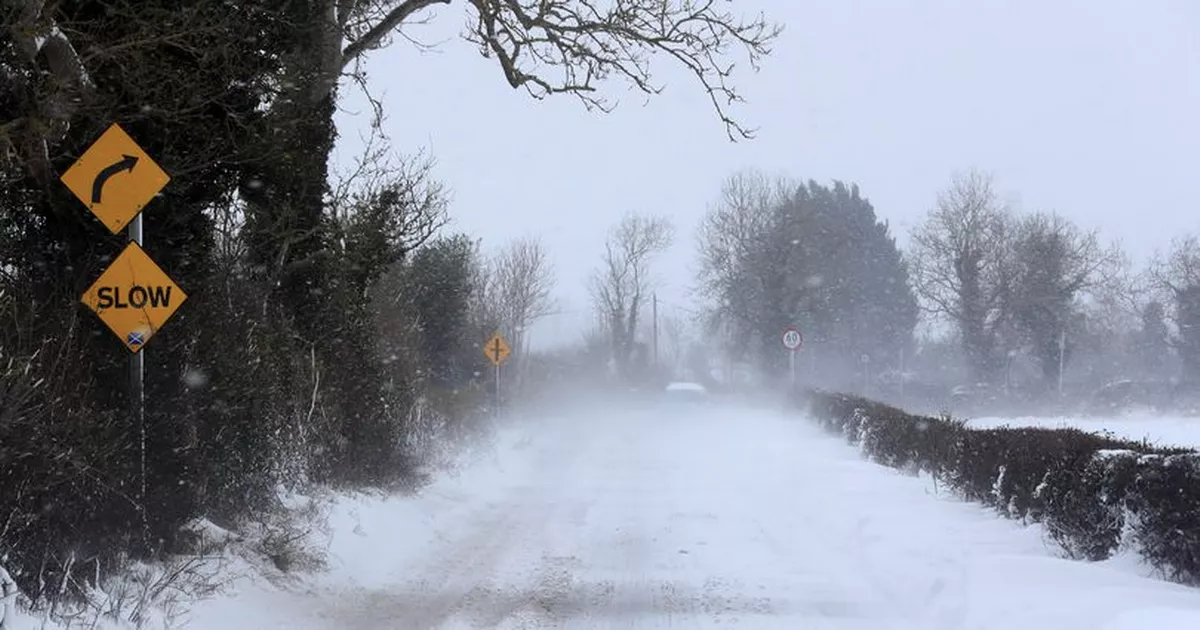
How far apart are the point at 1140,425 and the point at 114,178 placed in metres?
37.4

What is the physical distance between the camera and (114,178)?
6855mm

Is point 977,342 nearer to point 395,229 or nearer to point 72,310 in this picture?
point 395,229

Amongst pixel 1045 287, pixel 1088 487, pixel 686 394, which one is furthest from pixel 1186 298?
pixel 1088 487

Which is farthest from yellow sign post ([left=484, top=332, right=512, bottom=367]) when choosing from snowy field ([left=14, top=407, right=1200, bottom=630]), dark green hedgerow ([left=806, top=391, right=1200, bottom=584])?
dark green hedgerow ([left=806, top=391, right=1200, bottom=584])

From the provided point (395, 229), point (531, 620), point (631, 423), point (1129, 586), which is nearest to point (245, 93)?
point (531, 620)

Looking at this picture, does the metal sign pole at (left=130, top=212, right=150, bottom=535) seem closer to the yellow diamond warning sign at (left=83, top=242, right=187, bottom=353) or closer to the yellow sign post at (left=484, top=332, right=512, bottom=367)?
the yellow diamond warning sign at (left=83, top=242, right=187, bottom=353)

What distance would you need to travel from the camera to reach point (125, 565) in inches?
258

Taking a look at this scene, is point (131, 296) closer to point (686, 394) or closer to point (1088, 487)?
point (1088, 487)

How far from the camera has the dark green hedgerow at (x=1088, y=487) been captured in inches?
297

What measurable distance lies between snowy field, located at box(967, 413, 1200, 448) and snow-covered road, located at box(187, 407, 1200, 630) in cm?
1133

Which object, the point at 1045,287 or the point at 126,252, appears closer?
the point at 126,252

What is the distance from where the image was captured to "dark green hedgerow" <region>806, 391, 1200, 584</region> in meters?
7.53

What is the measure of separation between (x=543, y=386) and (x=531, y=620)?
154 feet

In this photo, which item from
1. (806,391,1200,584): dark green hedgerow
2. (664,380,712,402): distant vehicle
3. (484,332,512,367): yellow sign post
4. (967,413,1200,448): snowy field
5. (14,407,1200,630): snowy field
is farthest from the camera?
(664,380,712,402): distant vehicle
